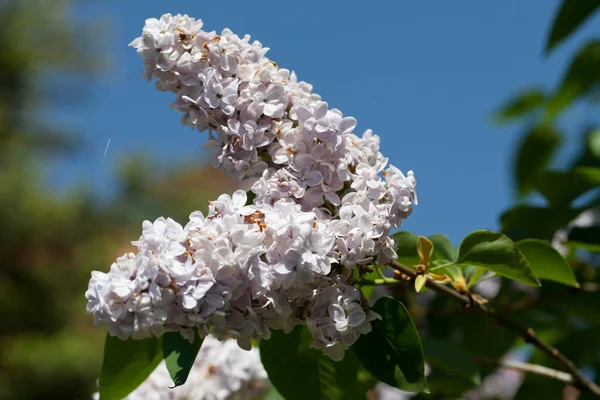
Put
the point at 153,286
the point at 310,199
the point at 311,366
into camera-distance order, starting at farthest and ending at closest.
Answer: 1. the point at 311,366
2. the point at 310,199
3. the point at 153,286

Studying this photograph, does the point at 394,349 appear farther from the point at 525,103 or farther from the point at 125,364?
the point at 525,103

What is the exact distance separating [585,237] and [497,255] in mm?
402

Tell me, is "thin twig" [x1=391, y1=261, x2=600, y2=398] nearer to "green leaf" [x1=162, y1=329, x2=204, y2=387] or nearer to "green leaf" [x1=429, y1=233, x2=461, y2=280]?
"green leaf" [x1=429, y1=233, x2=461, y2=280]

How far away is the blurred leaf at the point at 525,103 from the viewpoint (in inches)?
81.9

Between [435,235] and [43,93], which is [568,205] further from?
[43,93]

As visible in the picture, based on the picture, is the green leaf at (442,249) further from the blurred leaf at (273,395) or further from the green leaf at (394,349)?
the blurred leaf at (273,395)

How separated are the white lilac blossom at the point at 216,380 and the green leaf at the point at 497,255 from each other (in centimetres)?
45

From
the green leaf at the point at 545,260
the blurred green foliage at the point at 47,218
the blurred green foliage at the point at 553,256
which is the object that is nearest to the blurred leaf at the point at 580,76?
the blurred green foliage at the point at 553,256

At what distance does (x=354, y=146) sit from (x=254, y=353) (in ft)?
1.82

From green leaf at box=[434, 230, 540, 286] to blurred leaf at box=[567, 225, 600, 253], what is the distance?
324 mm

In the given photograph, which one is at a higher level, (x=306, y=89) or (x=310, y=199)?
(x=306, y=89)

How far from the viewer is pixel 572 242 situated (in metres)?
1.14

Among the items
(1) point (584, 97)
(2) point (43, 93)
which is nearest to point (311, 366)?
(1) point (584, 97)

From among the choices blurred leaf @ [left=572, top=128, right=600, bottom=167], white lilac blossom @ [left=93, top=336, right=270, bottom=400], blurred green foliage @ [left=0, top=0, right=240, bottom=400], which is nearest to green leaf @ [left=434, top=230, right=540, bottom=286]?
white lilac blossom @ [left=93, top=336, right=270, bottom=400]
